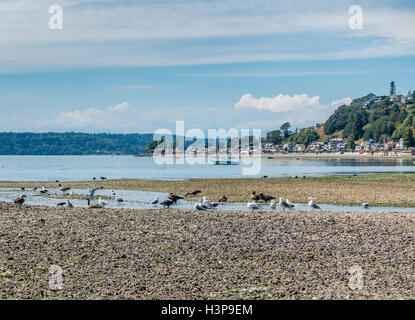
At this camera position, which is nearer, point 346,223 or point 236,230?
point 236,230

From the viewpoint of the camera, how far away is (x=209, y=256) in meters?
16.0

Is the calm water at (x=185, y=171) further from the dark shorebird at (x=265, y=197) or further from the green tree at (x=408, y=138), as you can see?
the green tree at (x=408, y=138)

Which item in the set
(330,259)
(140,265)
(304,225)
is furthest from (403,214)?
(140,265)

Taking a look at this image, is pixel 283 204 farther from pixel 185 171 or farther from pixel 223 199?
pixel 185 171

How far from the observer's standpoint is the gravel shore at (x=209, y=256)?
40.8 ft

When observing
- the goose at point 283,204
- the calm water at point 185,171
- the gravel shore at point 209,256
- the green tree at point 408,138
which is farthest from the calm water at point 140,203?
the green tree at point 408,138

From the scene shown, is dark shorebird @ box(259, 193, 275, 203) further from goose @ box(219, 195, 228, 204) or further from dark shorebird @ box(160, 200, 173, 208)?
dark shorebird @ box(160, 200, 173, 208)

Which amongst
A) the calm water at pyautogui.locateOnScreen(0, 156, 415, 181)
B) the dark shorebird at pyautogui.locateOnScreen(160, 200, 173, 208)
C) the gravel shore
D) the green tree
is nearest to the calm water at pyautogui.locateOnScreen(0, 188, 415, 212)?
the dark shorebird at pyautogui.locateOnScreen(160, 200, 173, 208)

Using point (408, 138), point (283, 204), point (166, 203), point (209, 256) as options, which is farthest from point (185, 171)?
point (408, 138)

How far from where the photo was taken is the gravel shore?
12422 millimetres

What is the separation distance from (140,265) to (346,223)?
1045cm

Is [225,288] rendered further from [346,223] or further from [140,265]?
[346,223]

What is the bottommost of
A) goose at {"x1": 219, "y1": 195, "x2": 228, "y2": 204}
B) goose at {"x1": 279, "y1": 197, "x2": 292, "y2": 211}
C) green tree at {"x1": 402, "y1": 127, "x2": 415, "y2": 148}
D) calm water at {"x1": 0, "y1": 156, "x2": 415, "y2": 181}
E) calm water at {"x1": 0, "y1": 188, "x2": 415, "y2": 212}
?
calm water at {"x1": 0, "y1": 156, "x2": 415, "y2": 181}
